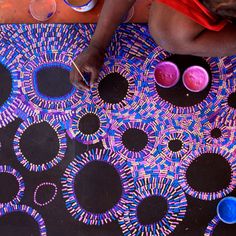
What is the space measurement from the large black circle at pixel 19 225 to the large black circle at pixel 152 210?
36cm

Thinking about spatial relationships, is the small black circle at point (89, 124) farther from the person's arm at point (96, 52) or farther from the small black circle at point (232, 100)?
the small black circle at point (232, 100)

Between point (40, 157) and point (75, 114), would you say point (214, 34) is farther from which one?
point (40, 157)

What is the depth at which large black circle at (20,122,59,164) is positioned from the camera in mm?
1212

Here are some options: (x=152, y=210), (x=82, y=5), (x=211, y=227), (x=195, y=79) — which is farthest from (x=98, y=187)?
(x=82, y=5)

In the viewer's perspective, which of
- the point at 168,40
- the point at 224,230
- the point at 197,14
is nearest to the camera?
the point at 197,14

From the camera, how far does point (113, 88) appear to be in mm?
1228

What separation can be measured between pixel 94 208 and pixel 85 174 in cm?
12

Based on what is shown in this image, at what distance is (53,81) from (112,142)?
11.9 inches

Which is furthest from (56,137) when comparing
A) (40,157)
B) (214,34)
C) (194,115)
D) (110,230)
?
(214,34)

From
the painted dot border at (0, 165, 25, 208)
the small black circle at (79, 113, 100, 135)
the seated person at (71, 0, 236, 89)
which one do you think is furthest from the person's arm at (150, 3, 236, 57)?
the painted dot border at (0, 165, 25, 208)

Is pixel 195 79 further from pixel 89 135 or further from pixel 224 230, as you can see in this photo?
pixel 224 230

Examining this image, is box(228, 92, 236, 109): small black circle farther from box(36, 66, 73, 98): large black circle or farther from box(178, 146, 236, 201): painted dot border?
box(36, 66, 73, 98): large black circle

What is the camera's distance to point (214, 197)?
3.85 feet

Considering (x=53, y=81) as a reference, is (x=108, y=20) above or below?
above
